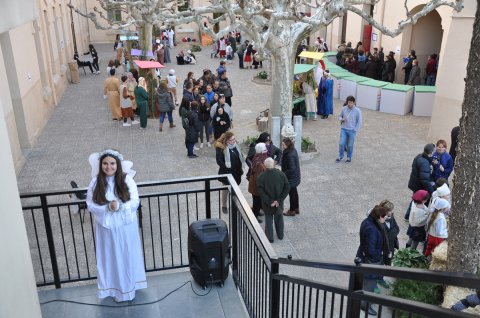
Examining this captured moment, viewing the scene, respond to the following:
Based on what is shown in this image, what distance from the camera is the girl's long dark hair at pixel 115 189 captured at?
494cm

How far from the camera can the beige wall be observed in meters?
3.52

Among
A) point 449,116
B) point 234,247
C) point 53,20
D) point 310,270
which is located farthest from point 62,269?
point 53,20

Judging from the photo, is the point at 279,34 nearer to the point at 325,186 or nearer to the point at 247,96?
the point at 325,186

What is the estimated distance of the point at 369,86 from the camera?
16969 millimetres

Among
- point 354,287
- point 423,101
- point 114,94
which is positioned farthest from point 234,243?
point 423,101

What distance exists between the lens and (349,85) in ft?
58.6

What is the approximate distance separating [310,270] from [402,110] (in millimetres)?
10357

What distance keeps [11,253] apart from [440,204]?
552cm

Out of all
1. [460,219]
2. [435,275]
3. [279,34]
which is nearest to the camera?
[435,275]

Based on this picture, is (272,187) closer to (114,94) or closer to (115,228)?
(115,228)

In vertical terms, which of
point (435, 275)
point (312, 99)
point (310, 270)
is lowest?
point (310, 270)

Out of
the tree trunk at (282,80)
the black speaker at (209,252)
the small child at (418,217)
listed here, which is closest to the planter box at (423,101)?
the tree trunk at (282,80)

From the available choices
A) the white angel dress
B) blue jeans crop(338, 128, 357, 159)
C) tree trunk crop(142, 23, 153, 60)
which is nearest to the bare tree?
tree trunk crop(142, 23, 153, 60)

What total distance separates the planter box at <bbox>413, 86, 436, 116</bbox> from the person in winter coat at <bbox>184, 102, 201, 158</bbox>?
7.84 metres
